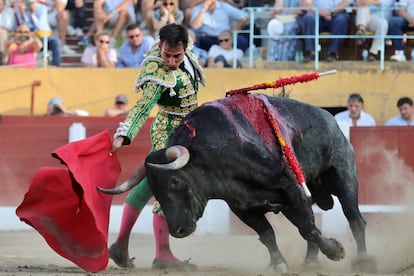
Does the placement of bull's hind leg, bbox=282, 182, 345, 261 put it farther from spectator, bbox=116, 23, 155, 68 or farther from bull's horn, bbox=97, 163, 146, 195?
spectator, bbox=116, 23, 155, 68

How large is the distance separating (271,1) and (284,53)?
690 millimetres

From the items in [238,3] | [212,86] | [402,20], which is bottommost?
[212,86]

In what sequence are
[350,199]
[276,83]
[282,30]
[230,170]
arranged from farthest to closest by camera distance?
[282,30] < [350,199] < [276,83] < [230,170]

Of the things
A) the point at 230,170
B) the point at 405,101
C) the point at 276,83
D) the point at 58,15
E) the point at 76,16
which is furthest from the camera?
the point at 76,16

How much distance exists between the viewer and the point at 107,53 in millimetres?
10195

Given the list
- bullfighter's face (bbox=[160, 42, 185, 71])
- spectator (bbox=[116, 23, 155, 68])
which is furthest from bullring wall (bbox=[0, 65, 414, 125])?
bullfighter's face (bbox=[160, 42, 185, 71])

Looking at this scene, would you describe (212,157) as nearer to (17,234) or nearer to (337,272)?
(337,272)

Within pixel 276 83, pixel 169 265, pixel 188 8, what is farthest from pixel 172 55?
pixel 188 8

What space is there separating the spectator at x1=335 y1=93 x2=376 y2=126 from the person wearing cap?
346 cm

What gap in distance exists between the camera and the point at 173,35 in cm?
527

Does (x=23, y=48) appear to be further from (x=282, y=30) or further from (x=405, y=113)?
(x=405, y=113)

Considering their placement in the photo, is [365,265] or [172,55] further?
[365,265]

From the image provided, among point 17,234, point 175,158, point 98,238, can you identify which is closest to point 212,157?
point 175,158

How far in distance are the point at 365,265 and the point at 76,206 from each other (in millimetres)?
1488
